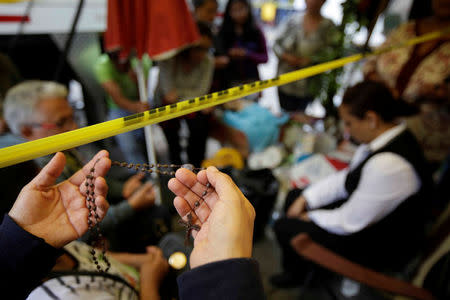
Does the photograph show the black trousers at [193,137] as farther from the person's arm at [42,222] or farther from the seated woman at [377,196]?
the person's arm at [42,222]

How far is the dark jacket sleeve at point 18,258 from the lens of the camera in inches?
17.8

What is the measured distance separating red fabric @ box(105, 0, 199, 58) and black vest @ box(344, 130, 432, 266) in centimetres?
132

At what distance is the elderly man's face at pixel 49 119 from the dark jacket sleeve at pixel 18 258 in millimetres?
589

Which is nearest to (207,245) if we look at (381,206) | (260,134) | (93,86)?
(381,206)

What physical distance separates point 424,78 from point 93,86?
11.4 feet

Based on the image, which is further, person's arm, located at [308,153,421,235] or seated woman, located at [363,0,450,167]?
seated woman, located at [363,0,450,167]

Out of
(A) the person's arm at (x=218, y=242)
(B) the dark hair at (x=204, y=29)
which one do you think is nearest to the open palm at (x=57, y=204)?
(A) the person's arm at (x=218, y=242)

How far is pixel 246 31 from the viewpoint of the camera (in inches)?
108

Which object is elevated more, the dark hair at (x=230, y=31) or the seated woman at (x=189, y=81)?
the dark hair at (x=230, y=31)

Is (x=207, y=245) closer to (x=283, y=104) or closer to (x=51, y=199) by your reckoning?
(x=51, y=199)

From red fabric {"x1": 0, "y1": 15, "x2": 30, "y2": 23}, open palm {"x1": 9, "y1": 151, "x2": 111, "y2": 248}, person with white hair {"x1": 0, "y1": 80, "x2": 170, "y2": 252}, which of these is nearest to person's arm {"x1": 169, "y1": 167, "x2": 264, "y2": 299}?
open palm {"x1": 9, "y1": 151, "x2": 111, "y2": 248}

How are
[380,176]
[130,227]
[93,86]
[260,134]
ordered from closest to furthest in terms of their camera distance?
[380,176]
[130,227]
[260,134]
[93,86]

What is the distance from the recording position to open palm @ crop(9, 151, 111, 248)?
493 mm

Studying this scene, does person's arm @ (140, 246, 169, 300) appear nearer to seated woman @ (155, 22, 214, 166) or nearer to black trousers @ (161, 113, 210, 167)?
black trousers @ (161, 113, 210, 167)
